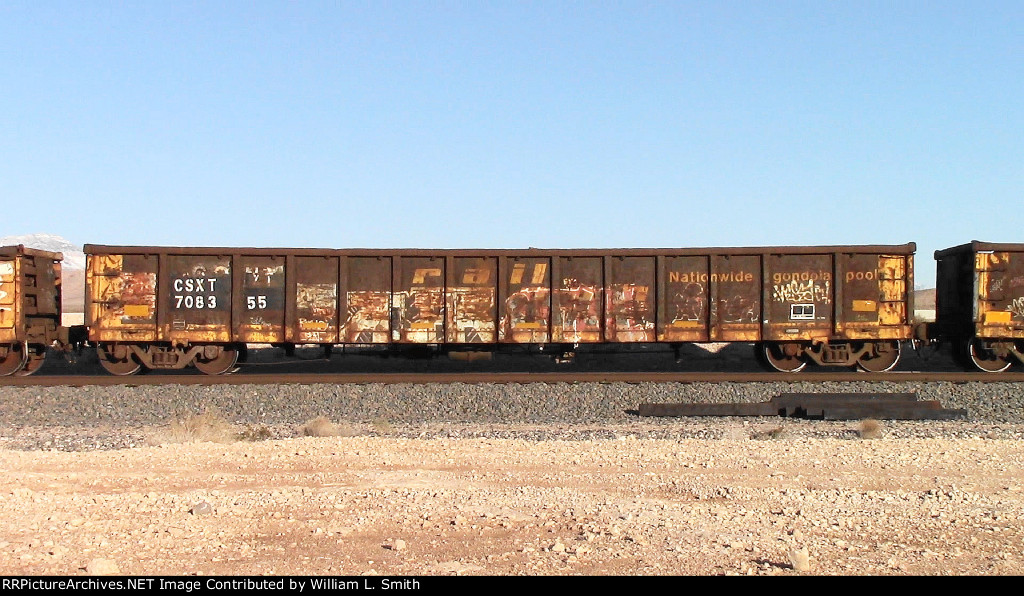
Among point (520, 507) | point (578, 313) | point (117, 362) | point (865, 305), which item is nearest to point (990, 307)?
point (865, 305)

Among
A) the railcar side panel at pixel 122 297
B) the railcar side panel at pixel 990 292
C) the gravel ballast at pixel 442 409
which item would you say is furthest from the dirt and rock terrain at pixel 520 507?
the railcar side panel at pixel 990 292

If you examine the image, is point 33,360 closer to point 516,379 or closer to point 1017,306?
point 516,379

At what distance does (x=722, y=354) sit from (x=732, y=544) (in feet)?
53.5

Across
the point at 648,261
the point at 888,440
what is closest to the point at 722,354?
the point at 648,261

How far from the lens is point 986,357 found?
58.9 feet

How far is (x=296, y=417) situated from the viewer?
13430 mm

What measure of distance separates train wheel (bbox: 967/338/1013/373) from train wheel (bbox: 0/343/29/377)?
19.4m

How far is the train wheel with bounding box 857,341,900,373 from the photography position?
1786 centimetres

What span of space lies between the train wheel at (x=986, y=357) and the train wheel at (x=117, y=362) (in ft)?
57.0

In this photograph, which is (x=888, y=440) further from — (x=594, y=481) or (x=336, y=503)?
(x=336, y=503)

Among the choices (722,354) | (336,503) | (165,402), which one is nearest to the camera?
(336,503)

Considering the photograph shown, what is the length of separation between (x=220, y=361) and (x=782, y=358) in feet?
38.8

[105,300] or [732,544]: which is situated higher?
[105,300]

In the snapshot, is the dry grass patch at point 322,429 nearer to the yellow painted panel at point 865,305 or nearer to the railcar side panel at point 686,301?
the railcar side panel at point 686,301
